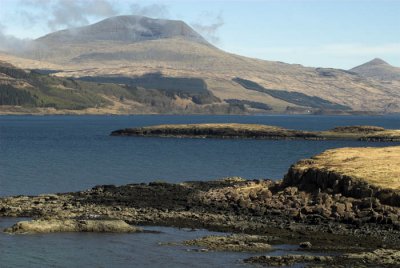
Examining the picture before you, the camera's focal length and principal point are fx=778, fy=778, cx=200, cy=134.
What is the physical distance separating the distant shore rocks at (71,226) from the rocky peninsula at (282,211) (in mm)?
86

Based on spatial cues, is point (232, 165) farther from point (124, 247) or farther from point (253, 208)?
point (124, 247)

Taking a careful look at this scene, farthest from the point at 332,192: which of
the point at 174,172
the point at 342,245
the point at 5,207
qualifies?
the point at 174,172

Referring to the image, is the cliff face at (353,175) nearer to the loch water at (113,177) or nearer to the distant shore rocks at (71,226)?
the loch water at (113,177)

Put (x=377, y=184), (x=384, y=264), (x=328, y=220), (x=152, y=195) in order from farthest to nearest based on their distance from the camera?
(x=152, y=195) → (x=377, y=184) → (x=328, y=220) → (x=384, y=264)

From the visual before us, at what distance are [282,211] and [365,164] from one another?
15.6 m

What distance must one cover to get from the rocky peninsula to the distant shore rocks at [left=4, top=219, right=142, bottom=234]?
0.28 ft

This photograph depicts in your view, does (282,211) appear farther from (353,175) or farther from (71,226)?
(71,226)

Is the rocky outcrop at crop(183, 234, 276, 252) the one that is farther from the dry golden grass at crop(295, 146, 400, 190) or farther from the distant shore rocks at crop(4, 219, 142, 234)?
the dry golden grass at crop(295, 146, 400, 190)

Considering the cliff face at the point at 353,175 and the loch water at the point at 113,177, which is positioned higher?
the cliff face at the point at 353,175

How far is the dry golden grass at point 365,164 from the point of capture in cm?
7775

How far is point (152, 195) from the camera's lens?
92.2m

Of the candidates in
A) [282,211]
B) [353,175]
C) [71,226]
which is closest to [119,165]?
[353,175]

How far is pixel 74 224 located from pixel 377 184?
29.2 metres

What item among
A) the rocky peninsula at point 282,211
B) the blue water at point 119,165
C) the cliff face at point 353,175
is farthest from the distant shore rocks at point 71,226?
the blue water at point 119,165
